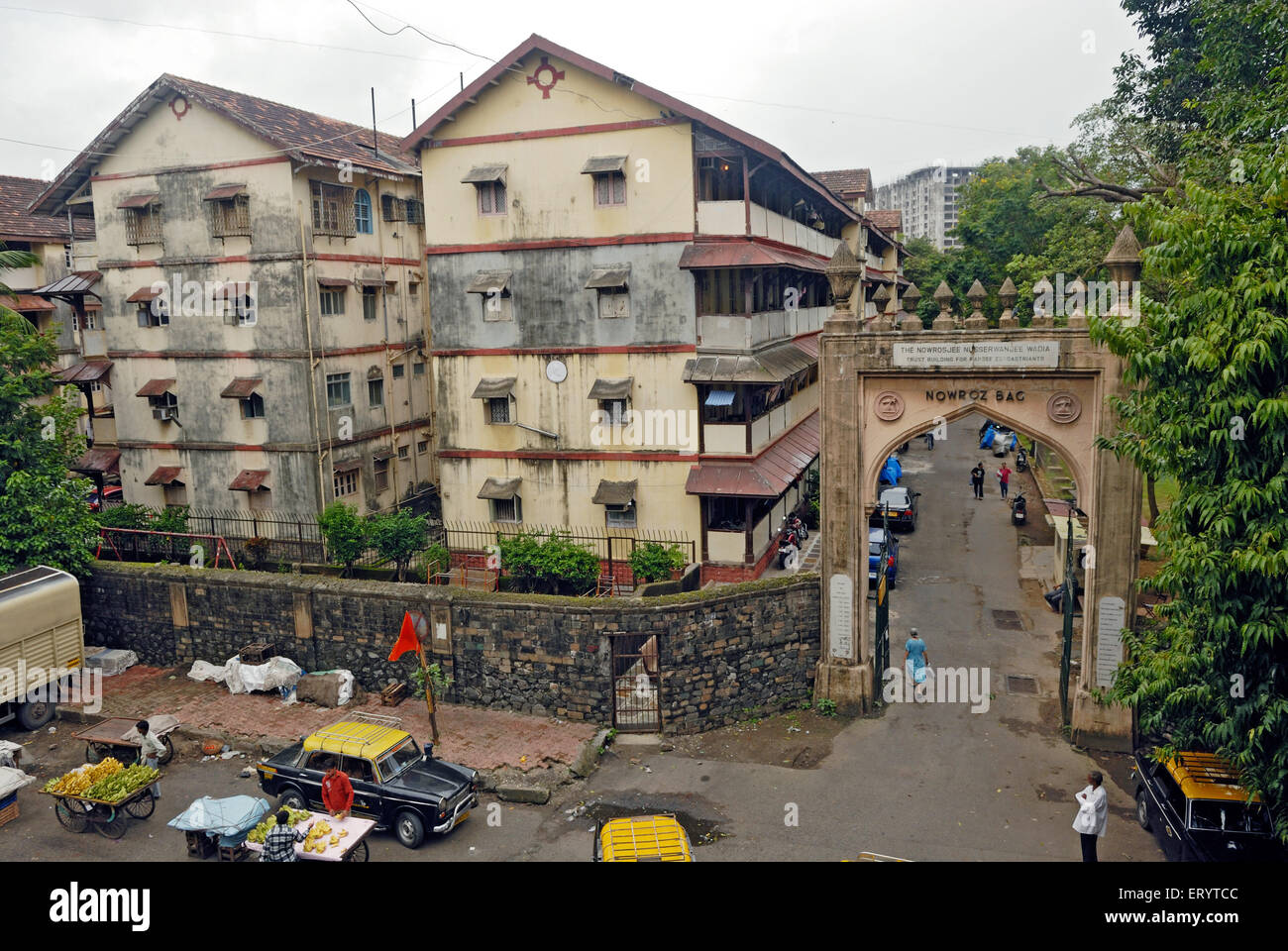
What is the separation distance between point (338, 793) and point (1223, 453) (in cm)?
1353

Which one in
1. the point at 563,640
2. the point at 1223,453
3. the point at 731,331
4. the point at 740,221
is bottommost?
the point at 563,640

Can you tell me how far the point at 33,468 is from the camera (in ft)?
72.6

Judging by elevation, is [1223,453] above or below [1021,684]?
above

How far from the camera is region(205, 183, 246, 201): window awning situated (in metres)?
27.9

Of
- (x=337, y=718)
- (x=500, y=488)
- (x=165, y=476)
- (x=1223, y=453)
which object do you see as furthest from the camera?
(x=165, y=476)

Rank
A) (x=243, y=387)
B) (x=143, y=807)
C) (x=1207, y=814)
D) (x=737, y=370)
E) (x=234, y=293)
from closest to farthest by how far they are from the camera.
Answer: (x=1207, y=814)
(x=143, y=807)
(x=737, y=370)
(x=243, y=387)
(x=234, y=293)

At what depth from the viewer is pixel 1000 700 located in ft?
65.3

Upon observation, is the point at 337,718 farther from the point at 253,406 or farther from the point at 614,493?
the point at 253,406

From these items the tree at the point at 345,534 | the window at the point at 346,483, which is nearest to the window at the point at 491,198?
the tree at the point at 345,534

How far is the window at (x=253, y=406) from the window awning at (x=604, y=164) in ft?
41.7

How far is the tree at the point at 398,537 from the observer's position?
26016 mm

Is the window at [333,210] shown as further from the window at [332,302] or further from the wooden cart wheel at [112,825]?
the wooden cart wheel at [112,825]

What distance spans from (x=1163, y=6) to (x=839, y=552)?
719 inches

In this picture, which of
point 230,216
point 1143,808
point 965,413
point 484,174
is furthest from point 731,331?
point 230,216
